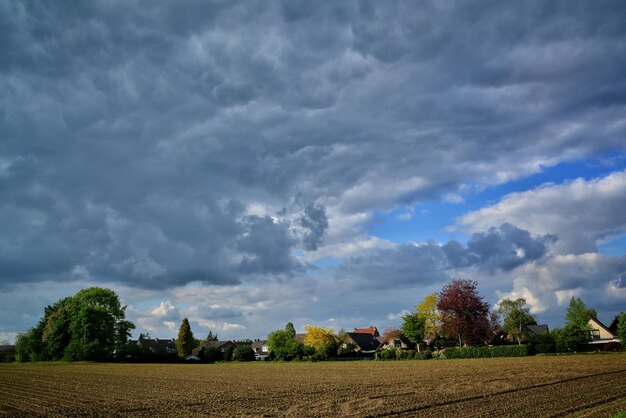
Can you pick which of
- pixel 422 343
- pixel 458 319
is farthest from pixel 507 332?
pixel 458 319

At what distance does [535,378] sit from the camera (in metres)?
31.6

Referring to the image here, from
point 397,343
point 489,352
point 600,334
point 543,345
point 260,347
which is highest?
point 600,334

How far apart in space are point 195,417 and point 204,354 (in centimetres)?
9383

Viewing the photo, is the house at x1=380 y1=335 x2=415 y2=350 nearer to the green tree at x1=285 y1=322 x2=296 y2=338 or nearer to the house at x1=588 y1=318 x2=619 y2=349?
the green tree at x1=285 y1=322 x2=296 y2=338

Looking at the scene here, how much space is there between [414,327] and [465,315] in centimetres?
1684

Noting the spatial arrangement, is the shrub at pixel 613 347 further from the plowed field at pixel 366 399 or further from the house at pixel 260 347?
the house at pixel 260 347

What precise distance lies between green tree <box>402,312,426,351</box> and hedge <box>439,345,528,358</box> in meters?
21.3

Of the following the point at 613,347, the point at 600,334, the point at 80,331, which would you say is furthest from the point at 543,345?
the point at 80,331

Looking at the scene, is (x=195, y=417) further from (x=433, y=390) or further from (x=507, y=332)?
(x=507, y=332)

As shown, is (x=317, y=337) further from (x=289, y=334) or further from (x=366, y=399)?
(x=366, y=399)

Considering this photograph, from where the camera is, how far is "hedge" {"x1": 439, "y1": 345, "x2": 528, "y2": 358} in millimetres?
71275

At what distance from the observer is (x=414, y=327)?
3930 inches

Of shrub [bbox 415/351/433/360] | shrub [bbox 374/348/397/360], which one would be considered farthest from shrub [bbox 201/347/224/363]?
shrub [bbox 415/351/433/360]

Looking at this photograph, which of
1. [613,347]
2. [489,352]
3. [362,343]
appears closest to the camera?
[489,352]
